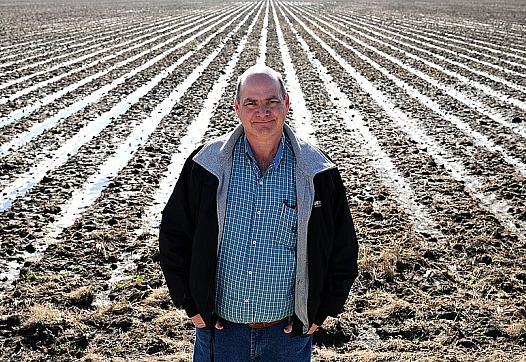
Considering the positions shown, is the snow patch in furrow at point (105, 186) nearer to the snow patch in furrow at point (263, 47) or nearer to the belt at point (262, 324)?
the belt at point (262, 324)

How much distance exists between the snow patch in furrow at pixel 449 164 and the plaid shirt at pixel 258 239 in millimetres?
4748

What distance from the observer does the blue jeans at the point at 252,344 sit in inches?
113

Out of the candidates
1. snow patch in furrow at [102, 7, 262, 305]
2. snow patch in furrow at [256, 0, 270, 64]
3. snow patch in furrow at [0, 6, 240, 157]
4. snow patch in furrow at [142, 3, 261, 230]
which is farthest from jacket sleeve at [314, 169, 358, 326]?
snow patch in furrow at [256, 0, 270, 64]

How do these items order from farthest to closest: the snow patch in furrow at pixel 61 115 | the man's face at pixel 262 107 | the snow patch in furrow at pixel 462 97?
the snow patch in furrow at pixel 462 97 < the snow patch in furrow at pixel 61 115 < the man's face at pixel 262 107

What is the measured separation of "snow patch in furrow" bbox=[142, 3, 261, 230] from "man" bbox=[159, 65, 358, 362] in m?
4.31

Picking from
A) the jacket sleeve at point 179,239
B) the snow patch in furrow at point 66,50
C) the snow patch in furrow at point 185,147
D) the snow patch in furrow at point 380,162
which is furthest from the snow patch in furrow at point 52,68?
the jacket sleeve at point 179,239

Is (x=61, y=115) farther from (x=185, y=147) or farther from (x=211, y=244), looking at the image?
(x=211, y=244)

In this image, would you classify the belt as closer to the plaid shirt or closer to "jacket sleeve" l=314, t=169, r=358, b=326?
the plaid shirt

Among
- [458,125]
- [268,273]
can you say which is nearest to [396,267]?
[268,273]

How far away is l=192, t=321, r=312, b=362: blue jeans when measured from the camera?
287cm

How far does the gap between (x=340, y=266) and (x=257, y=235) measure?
432mm

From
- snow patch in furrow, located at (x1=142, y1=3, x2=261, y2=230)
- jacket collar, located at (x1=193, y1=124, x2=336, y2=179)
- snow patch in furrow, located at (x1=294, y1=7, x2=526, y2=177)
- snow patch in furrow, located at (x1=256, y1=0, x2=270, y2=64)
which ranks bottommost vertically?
snow patch in furrow, located at (x1=256, y1=0, x2=270, y2=64)

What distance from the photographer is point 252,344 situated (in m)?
2.87

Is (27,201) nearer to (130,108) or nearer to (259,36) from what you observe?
(130,108)
